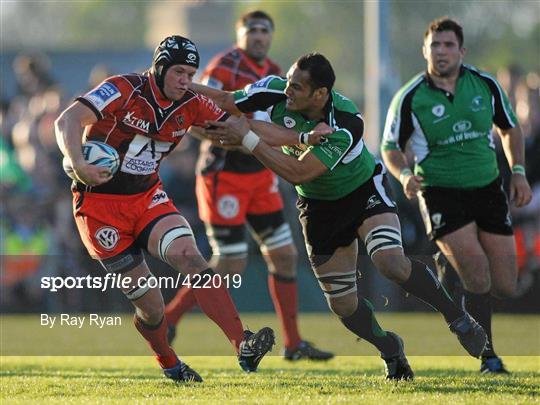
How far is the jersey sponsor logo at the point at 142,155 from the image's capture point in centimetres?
859

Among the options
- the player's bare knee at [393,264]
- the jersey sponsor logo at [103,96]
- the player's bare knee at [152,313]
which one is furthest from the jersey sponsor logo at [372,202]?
the jersey sponsor logo at [103,96]

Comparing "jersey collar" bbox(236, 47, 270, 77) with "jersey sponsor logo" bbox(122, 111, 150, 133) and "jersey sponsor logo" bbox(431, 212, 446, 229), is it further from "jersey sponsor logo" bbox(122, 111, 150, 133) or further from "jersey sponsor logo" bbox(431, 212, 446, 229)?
"jersey sponsor logo" bbox(122, 111, 150, 133)

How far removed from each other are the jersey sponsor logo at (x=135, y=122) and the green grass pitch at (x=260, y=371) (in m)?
1.79

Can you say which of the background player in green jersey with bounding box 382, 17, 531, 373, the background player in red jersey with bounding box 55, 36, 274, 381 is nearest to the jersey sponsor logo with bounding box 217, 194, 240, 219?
the background player in green jersey with bounding box 382, 17, 531, 373

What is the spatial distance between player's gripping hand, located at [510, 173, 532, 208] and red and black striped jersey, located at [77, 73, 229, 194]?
93.0 inches

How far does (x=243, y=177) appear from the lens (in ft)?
36.7

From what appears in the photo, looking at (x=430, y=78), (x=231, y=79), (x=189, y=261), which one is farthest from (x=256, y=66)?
(x=189, y=261)

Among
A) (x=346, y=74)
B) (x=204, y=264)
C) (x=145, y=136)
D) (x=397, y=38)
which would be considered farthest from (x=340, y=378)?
(x=346, y=74)

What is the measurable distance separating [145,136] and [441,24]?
248 centimetres

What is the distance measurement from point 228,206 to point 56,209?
20.4 feet

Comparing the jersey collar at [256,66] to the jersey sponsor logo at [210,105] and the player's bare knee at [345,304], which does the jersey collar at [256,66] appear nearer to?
the jersey sponsor logo at [210,105]

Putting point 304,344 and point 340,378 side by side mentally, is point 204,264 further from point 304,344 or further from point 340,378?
point 304,344

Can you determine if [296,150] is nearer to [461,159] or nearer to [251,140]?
[251,140]

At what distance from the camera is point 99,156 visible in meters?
8.24
